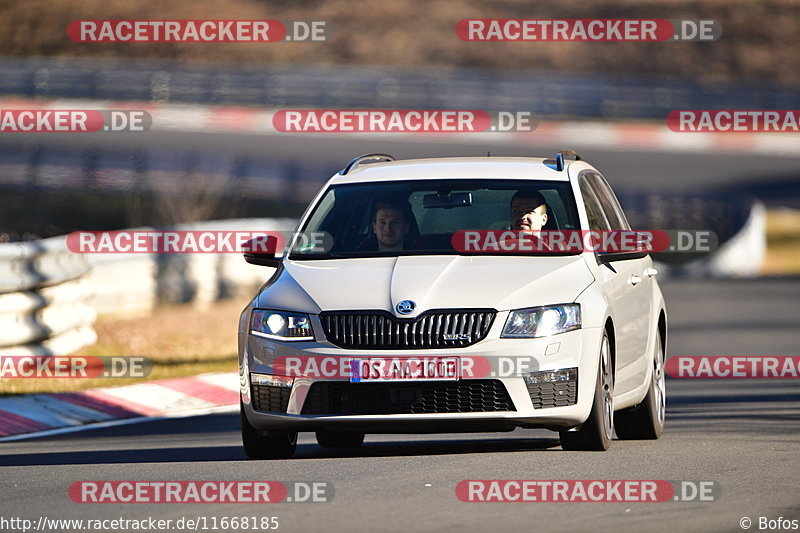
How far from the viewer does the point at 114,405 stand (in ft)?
43.0

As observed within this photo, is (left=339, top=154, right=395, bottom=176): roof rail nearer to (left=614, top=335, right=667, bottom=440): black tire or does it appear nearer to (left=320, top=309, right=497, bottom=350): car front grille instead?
(left=320, top=309, right=497, bottom=350): car front grille

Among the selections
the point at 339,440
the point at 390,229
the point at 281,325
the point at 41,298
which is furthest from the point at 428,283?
the point at 41,298

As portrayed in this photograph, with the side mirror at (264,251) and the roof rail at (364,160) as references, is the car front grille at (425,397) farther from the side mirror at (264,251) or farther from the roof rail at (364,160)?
the roof rail at (364,160)

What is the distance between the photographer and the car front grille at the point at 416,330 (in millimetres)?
8656

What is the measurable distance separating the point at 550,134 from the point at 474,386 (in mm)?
31140

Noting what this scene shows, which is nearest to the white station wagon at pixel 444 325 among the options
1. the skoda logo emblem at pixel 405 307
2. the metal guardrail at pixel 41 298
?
the skoda logo emblem at pixel 405 307

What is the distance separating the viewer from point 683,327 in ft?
65.3

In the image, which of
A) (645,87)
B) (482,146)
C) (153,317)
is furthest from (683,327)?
(645,87)

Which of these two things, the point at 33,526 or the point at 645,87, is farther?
the point at 645,87

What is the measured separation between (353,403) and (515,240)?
1568 millimetres

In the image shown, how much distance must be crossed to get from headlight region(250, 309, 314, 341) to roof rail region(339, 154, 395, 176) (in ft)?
5.45

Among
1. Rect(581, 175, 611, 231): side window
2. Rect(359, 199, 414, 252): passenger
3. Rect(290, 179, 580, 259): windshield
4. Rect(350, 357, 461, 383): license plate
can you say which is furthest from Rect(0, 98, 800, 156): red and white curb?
Rect(350, 357, 461, 383): license plate

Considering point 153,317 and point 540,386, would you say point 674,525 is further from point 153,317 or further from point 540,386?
point 153,317

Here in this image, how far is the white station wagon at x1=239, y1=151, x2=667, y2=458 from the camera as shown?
868 cm
